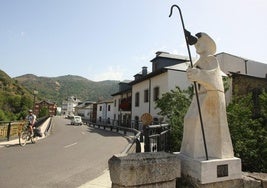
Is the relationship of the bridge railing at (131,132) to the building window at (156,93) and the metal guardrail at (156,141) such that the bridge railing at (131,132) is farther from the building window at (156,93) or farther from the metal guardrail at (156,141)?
the building window at (156,93)

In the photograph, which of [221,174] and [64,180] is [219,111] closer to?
[221,174]

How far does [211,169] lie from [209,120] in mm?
863

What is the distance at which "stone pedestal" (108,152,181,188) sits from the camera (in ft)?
10.4

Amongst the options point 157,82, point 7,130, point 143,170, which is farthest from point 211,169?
point 157,82

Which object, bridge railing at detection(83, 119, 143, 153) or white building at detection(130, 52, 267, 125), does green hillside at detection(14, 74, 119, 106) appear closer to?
bridge railing at detection(83, 119, 143, 153)

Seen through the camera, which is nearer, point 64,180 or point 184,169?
point 184,169

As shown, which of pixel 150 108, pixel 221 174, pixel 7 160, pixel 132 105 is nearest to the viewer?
pixel 221 174

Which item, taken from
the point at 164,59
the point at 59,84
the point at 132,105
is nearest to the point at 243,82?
the point at 164,59

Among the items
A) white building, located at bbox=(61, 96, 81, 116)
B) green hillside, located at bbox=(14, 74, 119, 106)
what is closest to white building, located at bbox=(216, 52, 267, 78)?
white building, located at bbox=(61, 96, 81, 116)

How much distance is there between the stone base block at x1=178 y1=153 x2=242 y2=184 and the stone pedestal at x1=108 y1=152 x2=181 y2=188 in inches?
16.1

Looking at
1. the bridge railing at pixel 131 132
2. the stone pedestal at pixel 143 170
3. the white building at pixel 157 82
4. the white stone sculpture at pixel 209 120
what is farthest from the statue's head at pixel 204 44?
the white building at pixel 157 82

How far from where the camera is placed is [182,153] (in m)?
4.43

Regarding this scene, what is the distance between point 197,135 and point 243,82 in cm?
1855

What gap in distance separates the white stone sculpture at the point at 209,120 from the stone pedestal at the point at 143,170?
0.74 meters
